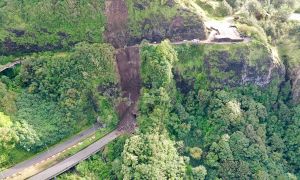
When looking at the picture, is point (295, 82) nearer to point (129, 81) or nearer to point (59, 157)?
point (129, 81)

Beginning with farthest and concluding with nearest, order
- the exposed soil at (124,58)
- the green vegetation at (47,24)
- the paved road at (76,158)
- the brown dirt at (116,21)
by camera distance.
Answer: the brown dirt at (116,21), the exposed soil at (124,58), the green vegetation at (47,24), the paved road at (76,158)

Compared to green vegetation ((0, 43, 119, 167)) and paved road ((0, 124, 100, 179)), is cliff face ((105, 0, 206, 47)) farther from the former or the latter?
paved road ((0, 124, 100, 179))

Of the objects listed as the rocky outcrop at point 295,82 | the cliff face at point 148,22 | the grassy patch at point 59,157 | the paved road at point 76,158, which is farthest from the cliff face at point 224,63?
the grassy patch at point 59,157

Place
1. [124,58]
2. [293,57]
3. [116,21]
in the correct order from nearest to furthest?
[116,21] < [124,58] < [293,57]

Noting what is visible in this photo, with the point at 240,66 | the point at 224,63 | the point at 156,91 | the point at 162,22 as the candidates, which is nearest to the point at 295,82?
the point at 240,66

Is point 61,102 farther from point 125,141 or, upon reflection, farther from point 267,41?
point 267,41

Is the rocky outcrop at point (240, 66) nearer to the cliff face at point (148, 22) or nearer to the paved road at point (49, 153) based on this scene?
the cliff face at point (148, 22)
